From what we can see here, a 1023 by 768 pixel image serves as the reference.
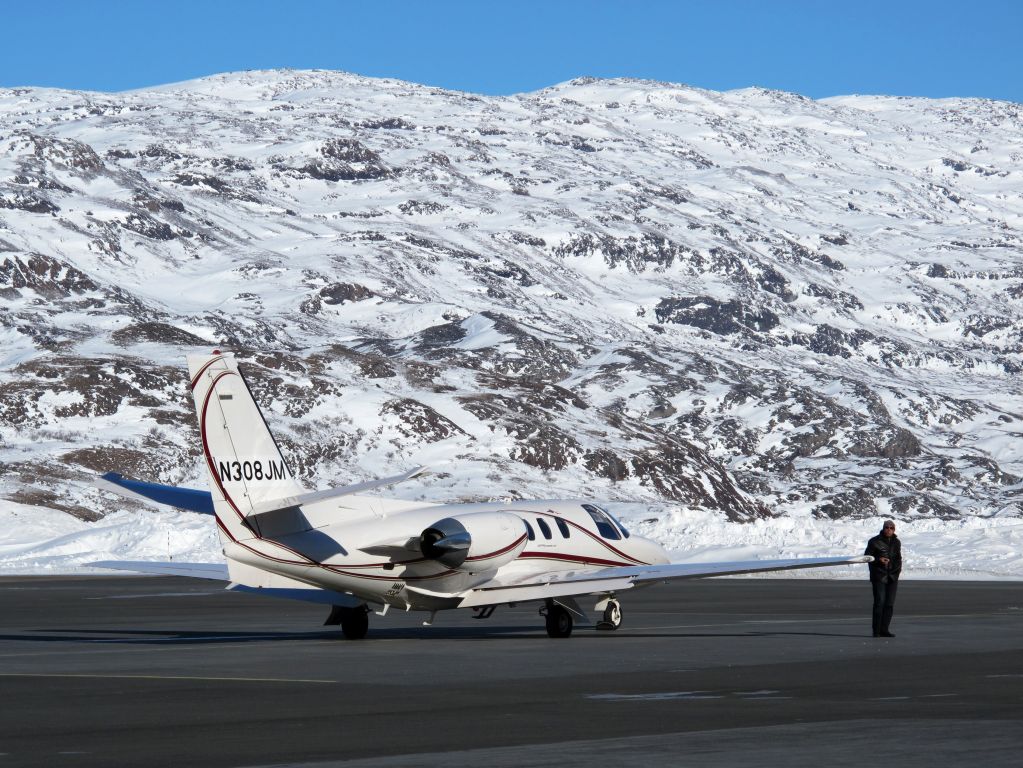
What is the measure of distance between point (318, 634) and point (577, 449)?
404 ft

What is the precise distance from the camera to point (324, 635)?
Answer: 32406 millimetres

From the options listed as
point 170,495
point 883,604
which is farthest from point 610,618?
point 170,495

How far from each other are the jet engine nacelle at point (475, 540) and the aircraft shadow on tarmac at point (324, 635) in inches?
77.1

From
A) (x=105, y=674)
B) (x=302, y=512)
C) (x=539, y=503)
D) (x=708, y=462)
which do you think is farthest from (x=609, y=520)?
(x=708, y=462)

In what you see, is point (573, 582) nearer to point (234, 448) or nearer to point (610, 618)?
point (610, 618)

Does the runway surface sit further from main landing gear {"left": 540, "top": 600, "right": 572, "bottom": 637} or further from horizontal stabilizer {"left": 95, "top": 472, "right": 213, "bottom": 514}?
horizontal stabilizer {"left": 95, "top": 472, "right": 213, "bottom": 514}

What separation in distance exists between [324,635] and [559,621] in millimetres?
4713

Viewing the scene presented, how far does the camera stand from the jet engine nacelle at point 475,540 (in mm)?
29375

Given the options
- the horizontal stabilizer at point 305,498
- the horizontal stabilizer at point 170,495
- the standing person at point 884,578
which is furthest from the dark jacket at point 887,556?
the horizontal stabilizer at point 170,495

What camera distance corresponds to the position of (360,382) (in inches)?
6230

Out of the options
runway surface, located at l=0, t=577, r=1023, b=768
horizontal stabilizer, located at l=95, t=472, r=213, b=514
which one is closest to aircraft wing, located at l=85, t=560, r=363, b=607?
runway surface, located at l=0, t=577, r=1023, b=768

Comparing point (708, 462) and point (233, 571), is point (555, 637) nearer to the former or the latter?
point (233, 571)

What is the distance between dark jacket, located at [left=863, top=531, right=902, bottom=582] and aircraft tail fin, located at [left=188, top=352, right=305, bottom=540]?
10.5 meters

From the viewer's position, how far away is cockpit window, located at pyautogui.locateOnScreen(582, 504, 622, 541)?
3367cm
